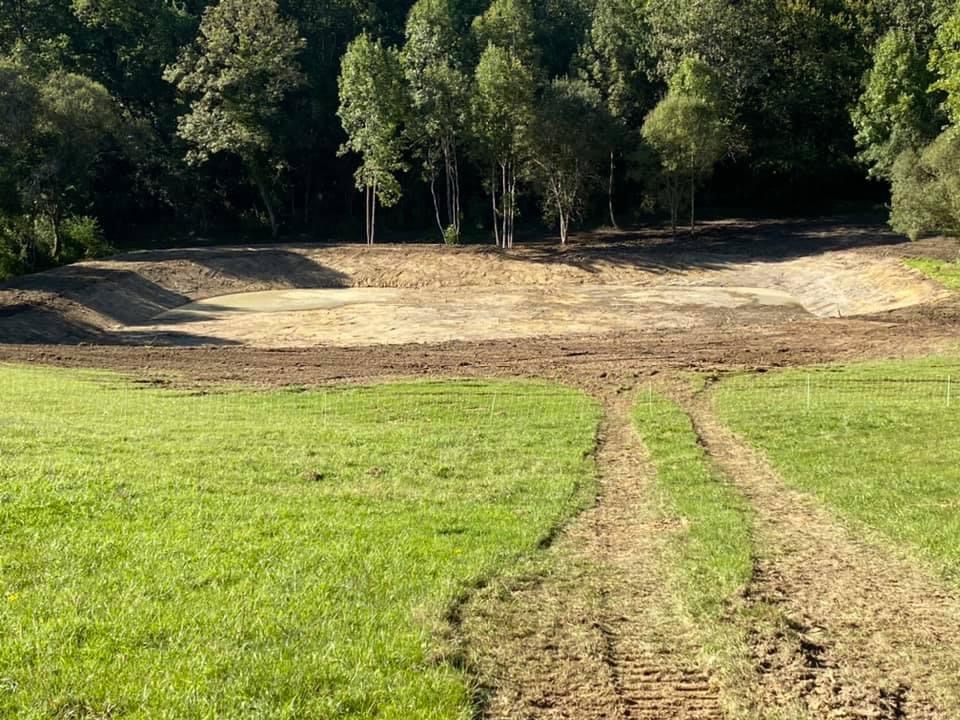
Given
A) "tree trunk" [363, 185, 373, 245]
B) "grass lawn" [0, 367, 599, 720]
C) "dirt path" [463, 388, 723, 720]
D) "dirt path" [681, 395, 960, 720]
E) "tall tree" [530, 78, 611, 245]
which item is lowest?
"dirt path" [681, 395, 960, 720]

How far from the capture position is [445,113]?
59.2 metres

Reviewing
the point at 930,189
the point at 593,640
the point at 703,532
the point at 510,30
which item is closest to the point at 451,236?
the point at 510,30

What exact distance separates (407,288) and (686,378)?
30.8 m

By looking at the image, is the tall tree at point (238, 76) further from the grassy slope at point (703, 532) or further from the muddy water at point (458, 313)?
the grassy slope at point (703, 532)

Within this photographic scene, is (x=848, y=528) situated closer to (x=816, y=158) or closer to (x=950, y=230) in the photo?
(x=950, y=230)

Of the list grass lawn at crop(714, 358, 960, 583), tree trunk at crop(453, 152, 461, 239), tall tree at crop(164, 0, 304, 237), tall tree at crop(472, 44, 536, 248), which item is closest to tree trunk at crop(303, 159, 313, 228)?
tall tree at crop(164, 0, 304, 237)

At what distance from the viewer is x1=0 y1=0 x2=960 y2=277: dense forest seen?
5631 centimetres

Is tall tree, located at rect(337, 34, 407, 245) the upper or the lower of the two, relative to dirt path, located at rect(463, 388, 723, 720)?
upper

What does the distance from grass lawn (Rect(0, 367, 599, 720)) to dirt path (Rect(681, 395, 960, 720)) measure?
2841 millimetres

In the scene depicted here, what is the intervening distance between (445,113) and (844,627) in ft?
182

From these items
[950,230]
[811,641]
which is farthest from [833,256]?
[811,641]

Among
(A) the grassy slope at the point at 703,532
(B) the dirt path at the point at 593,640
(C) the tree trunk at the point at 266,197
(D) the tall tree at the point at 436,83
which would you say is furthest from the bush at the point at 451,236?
(B) the dirt path at the point at 593,640

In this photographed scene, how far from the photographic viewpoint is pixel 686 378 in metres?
24.0

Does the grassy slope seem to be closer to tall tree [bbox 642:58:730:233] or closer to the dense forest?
the dense forest
